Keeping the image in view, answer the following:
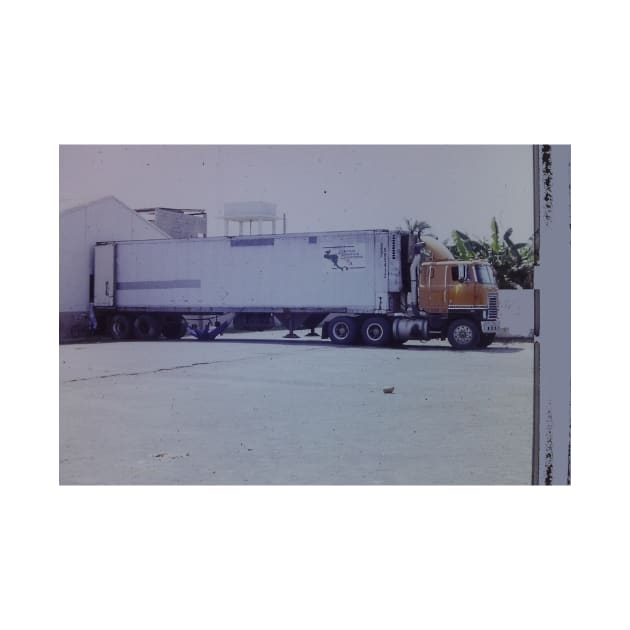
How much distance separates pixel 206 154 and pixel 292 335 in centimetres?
463

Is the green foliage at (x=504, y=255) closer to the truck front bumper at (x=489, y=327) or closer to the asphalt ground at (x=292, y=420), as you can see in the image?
the truck front bumper at (x=489, y=327)

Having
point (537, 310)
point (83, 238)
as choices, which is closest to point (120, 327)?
point (83, 238)

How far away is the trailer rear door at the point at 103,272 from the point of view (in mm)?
11293

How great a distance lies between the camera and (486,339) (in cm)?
1115

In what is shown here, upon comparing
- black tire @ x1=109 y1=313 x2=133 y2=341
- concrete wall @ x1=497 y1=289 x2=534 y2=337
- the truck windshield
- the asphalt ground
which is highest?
the truck windshield

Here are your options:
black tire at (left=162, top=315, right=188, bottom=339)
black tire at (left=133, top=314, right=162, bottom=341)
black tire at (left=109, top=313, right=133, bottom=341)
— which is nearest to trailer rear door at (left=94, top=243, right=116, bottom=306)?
black tire at (left=109, top=313, right=133, bottom=341)

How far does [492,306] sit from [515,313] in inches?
49.4

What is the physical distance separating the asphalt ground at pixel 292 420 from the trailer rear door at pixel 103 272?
1620 mm

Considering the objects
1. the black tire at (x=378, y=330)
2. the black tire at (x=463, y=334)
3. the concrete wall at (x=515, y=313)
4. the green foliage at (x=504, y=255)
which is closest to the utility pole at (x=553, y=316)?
the green foliage at (x=504, y=255)

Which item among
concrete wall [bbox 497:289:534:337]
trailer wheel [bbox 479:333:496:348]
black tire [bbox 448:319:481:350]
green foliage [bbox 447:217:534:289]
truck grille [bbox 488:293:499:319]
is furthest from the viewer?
black tire [bbox 448:319:481:350]

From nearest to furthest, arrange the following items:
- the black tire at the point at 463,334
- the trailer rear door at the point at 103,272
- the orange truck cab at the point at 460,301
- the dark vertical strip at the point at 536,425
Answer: the dark vertical strip at the point at 536,425 < the orange truck cab at the point at 460,301 < the trailer rear door at the point at 103,272 < the black tire at the point at 463,334

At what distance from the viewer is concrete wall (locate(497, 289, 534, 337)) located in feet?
30.1

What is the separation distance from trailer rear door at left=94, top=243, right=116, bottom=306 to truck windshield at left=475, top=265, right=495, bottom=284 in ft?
17.7

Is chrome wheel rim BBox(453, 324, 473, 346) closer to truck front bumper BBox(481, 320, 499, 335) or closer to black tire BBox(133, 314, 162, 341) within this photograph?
truck front bumper BBox(481, 320, 499, 335)
